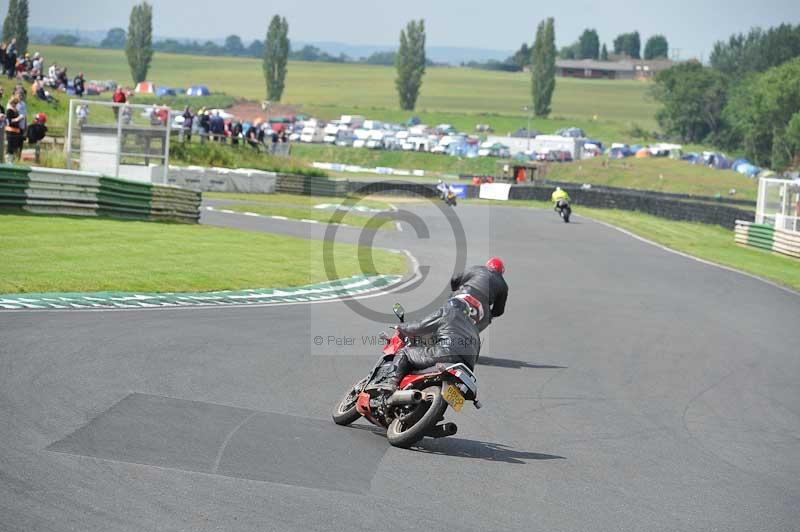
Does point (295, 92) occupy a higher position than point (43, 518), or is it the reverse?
point (295, 92)

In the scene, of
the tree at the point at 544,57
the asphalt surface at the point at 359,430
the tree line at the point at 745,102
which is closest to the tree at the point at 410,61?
the tree at the point at 544,57

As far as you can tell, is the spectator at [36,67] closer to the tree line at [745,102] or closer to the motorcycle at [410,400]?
the motorcycle at [410,400]

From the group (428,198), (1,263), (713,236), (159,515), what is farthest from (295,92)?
(159,515)

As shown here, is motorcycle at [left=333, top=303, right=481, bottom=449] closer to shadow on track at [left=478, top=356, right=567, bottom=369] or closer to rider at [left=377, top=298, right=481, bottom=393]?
rider at [left=377, top=298, right=481, bottom=393]

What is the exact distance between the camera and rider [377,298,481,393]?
902cm

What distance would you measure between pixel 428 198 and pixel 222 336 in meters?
41.3

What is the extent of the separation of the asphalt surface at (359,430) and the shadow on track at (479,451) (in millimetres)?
32

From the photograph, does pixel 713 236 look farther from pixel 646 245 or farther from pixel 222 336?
pixel 222 336

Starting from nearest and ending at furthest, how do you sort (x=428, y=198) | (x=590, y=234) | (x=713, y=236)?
(x=590, y=234) → (x=713, y=236) → (x=428, y=198)

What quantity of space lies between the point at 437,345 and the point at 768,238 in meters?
29.6

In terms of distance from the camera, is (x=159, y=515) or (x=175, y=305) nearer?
(x=159, y=515)

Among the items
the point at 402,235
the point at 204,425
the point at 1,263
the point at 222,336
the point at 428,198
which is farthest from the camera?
the point at 428,198

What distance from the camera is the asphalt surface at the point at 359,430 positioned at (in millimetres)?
6902

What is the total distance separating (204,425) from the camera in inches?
342
